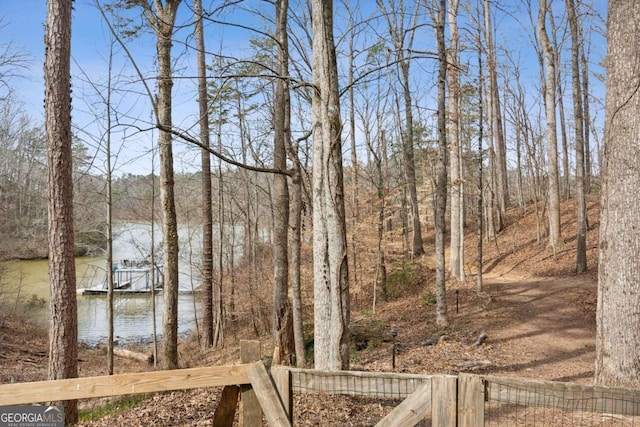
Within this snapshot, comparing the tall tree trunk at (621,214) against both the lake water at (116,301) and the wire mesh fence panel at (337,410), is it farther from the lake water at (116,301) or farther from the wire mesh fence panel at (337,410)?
the lake water at (116,301)

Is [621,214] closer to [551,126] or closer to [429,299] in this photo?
[429,299]

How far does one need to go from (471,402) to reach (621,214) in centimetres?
328

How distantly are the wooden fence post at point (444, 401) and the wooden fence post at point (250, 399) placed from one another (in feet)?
4.31

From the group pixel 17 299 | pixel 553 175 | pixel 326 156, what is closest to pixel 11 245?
pixel 17 299

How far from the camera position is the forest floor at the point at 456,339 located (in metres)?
5.64

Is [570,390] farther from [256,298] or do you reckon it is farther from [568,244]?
[568,244]

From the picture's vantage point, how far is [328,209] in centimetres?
480

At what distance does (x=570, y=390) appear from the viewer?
10.1 ft

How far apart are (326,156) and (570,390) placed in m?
3.00

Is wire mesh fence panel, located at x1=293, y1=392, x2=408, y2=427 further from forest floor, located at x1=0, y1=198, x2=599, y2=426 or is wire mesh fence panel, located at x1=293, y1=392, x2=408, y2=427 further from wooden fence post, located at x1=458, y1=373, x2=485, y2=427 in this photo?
wooden fence post, located at x1=458, y1=373, x2=485, y2=427

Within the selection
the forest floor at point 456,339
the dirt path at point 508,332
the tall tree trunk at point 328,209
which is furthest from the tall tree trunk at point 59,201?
the dirt path at point 508,332

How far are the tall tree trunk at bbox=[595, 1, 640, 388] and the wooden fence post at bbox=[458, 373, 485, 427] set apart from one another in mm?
2884

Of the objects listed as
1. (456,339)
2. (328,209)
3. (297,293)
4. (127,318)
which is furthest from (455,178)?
(127,318)

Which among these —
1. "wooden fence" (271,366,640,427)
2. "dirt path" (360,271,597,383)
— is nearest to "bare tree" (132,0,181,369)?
"dirt path" (360,271,597,383)
